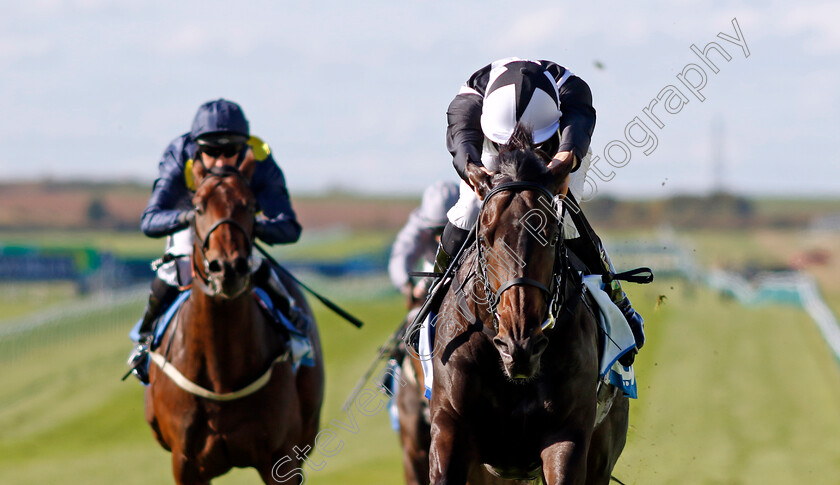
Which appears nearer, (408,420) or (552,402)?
(552,402)

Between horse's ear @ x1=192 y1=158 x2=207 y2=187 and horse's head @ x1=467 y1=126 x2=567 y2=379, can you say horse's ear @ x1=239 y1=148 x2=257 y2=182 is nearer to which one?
horse's ear @ x1=192 y1=158 x2=207 y2=187

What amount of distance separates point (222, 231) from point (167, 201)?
1.11 m

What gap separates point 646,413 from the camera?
61.5 feet

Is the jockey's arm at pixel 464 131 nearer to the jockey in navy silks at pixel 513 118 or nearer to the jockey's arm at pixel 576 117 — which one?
the jockey in navy silks at pixel 513 118

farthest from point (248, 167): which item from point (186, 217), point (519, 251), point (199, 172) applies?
point (519, 251)

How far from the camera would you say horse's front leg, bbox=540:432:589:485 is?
4.85 meters

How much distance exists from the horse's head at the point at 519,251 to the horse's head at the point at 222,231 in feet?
6.26

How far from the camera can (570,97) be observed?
5453 millimetres

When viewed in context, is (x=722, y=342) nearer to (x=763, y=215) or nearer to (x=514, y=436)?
(x=514, y=436)

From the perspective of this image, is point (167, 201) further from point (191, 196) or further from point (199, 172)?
point (199, 172)

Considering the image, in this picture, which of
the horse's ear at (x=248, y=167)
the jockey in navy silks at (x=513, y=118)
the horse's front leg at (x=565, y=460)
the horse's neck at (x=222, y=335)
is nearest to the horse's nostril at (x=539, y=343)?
the horse's front leg at (x=565, y=460)

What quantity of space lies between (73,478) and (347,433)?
18.7 feet

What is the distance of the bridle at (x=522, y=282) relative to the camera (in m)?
4.57

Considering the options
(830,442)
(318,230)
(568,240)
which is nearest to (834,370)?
(830,442)
